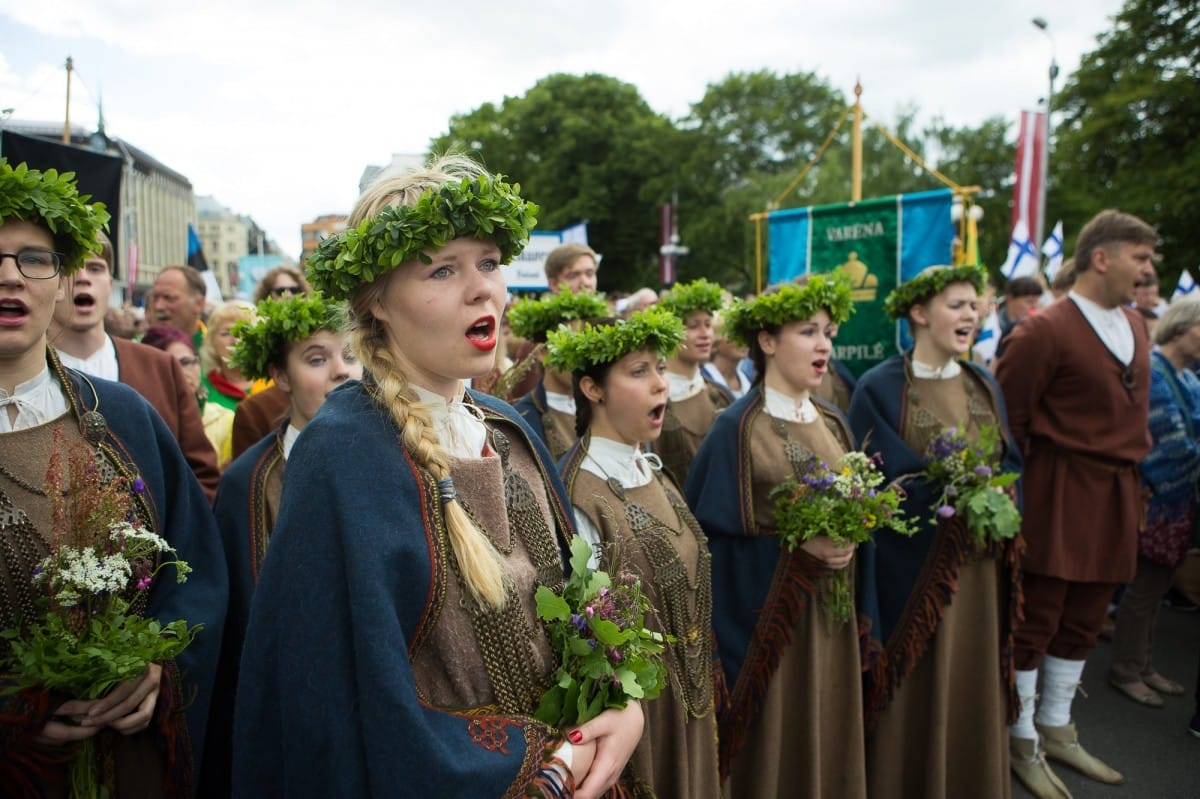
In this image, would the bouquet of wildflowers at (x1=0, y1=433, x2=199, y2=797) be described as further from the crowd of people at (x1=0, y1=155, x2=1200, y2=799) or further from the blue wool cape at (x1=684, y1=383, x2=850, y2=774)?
the blue wool cape at (x1=684, y1=383, x2=850, y2=774)

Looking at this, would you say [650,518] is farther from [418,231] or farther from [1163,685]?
[1163,685]

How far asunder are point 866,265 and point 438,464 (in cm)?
490

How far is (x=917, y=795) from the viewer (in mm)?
3992

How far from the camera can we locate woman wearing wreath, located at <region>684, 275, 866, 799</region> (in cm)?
348

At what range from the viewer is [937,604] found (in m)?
3.93

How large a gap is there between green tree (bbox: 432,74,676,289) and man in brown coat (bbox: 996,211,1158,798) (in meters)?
29.3

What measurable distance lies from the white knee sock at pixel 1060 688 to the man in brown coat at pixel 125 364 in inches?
175

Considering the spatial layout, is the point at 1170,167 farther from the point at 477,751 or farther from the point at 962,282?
the point at 477,751

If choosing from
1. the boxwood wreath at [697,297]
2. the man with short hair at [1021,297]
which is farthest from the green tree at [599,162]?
the boxwood wreath at [697,297]

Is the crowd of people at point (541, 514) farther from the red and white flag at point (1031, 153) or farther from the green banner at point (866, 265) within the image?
the red and white flag at point (1031, 153)

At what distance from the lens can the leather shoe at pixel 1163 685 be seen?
553 cm

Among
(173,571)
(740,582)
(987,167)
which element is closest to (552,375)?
(740,582)

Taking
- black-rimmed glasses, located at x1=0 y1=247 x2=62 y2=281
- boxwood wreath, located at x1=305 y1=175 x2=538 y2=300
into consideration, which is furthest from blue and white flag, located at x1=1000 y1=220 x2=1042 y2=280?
black-rimmed glasses, located at x1=0 y1=247 x2=62 y2=281

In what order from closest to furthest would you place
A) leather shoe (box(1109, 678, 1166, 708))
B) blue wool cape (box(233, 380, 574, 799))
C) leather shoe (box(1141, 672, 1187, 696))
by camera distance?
1. blue wool cape (box(233, 380, 574, 799))
2. leather shoe (box(1109, 678, 1166, 708))
3. leather shoe (box(1141, 672, 1187, 696))
